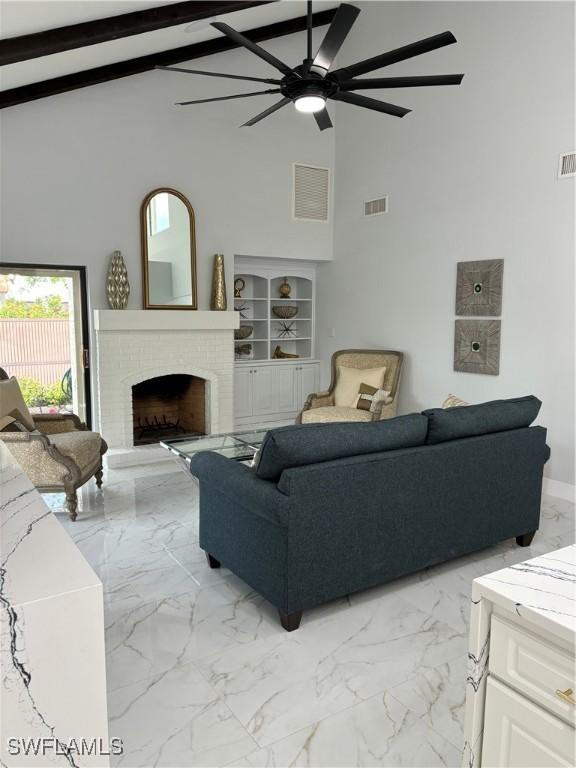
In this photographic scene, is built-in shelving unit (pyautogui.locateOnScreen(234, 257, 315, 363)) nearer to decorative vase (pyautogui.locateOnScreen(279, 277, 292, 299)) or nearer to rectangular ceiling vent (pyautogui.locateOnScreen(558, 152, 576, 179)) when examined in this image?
decorative vase (pyautogui.locateOnScreen(279, 277, 292, 299))

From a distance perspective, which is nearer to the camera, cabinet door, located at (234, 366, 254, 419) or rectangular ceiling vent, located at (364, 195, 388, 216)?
rectangular ceiling vent, located at (364, 195, 388, 216)

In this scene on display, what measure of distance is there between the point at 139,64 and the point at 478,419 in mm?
4634

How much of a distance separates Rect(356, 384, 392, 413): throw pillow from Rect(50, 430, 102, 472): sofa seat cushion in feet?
8.75

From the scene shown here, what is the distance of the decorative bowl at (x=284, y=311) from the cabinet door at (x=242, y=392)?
2.88 ft

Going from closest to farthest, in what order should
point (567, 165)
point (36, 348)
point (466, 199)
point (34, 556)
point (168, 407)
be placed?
point (34, 556)
point (567, 165)
point (466, 199)
point (36, 348)
point (168, 407)

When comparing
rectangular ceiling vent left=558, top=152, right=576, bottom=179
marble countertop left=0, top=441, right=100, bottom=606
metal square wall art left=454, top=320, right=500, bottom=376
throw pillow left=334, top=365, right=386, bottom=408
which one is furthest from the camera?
throw pillow left=334, top=365, right=386, bottom=408

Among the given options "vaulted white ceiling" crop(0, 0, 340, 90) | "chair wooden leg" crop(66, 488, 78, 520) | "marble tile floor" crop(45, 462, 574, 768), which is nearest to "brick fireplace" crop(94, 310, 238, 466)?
"chair wooden leg" crop(66, 488, 78, 520)

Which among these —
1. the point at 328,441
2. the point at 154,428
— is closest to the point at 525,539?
the point at 328,441

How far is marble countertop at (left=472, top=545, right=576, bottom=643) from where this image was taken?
1.10 meters

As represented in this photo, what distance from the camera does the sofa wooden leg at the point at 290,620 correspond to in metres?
2.53

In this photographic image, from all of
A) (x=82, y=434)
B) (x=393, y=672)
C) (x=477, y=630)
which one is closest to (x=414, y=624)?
(x=393, y=672)

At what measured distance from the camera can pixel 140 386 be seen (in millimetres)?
6246

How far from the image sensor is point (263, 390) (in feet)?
22.6

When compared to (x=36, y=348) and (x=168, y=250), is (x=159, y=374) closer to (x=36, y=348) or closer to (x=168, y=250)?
(x=36, y=348)
